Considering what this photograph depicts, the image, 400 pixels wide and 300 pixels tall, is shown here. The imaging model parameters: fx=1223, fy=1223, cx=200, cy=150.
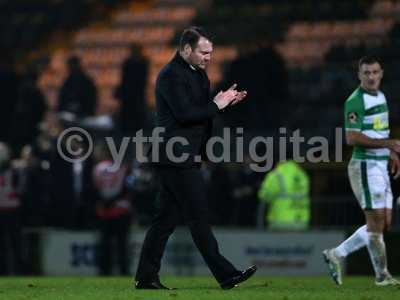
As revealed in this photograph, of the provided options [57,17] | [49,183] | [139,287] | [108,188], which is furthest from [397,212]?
[57,17]

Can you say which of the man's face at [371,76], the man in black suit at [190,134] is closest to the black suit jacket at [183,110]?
the man in black suit at [190,134]

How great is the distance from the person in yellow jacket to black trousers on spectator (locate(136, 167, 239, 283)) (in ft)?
23.1

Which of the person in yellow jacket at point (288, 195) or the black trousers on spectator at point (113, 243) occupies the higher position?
the person in yellow jacket at point (288, 195)

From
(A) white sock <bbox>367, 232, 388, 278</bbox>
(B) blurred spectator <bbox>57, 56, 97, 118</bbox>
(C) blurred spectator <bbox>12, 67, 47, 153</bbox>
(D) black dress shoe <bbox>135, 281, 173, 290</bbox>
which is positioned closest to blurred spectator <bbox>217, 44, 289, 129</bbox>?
(B) blurred spectator <bbox>57, 56, 97, 118</bbox>

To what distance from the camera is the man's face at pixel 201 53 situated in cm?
1019

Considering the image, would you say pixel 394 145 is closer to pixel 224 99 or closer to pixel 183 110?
pixel 224 99

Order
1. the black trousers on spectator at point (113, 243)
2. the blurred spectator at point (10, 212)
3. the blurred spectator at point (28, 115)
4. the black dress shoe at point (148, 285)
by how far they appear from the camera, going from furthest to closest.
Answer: the blurred spectator at point (28, 115) < the blurred spectator at point (10, 212) < the black trousers on spectator at point (113, 243) < the black dress shoe at point (148, 285)

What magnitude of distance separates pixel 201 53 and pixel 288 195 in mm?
7731

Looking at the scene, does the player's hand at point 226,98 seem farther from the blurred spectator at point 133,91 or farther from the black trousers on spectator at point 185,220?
the blurred spectator at point 133,91

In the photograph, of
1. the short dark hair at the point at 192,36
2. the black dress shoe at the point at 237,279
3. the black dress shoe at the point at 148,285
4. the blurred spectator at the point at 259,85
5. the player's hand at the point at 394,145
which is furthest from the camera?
the blurred spectator at the point at 259,85

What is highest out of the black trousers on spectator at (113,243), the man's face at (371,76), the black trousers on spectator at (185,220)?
the man's face at (371,76)

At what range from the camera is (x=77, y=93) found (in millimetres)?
23641

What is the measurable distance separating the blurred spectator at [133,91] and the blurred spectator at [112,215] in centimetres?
503

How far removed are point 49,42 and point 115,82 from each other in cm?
232
